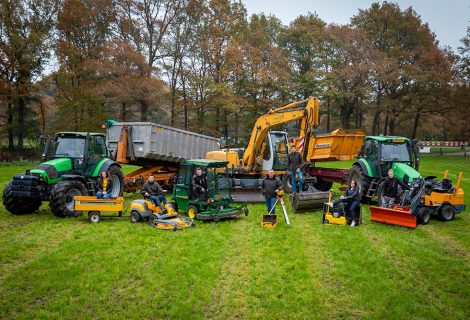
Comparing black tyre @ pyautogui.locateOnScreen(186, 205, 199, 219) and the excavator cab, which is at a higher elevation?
the excavator cab

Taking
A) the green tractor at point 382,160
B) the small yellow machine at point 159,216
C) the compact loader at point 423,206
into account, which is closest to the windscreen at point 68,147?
the small yellow machine at point 159,216

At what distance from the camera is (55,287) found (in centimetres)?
671

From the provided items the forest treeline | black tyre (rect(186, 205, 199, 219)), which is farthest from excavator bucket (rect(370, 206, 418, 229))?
the forest treeline

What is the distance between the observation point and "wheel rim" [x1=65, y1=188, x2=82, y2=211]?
37.8 feet

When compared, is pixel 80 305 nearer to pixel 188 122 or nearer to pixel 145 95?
pixel 145 95

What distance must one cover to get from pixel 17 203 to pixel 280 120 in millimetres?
9322

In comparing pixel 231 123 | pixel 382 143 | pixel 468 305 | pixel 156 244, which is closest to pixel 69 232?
pixel 156 244

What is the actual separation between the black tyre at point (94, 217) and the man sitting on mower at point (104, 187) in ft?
1.71

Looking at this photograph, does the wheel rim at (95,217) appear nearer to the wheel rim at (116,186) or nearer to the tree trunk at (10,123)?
the wheel rim at (116,186)

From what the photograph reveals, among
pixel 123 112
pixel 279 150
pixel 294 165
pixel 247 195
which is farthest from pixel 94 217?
pixel 123 112

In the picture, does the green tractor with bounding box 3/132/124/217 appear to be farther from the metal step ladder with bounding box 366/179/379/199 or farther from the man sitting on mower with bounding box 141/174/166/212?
the metal step ladder with bounding box 366/179/379/199

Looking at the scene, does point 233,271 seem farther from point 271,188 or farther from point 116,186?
point 116,186

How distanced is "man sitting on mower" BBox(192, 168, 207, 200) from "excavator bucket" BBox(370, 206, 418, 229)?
16.0 ft

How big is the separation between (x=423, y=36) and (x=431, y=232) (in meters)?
31.9
